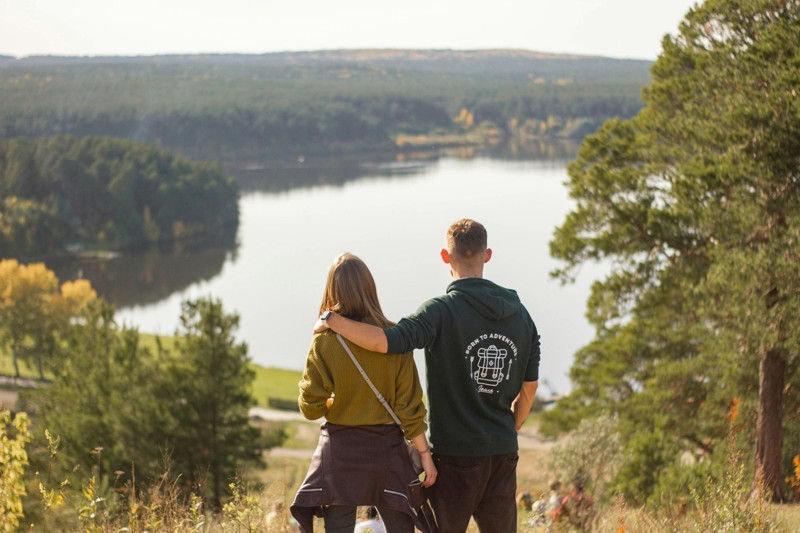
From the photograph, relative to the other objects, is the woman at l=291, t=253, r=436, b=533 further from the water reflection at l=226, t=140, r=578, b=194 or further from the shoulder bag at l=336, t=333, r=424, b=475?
the water reflection at l=226, t=140, r=578, b=194

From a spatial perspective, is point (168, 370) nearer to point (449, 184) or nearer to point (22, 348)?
point (22, 348)

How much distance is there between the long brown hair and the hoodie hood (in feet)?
0.92

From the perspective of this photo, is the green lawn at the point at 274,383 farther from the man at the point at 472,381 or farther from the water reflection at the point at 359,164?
the water reflection at the point at 359,164

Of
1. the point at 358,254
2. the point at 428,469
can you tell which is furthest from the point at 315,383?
the point at 358,254

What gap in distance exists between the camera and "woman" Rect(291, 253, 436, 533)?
301cm

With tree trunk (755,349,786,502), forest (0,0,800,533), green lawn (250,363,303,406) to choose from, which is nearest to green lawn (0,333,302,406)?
green lawn (250,363,303,406)

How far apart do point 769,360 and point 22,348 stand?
35.2 metres

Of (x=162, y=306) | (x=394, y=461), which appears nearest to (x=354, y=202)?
(x=162, y=306)

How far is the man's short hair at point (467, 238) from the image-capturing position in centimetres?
311

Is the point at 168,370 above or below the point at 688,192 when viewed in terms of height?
below

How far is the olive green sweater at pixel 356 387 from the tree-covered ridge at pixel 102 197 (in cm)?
6896

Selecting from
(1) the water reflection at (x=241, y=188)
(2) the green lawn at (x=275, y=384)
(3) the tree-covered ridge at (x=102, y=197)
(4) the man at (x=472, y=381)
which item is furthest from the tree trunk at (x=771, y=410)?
(3) the tree-covered ridge at (x=102, y=197)

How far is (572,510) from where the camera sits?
4520 millimetres

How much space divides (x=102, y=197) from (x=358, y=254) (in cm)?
3474
